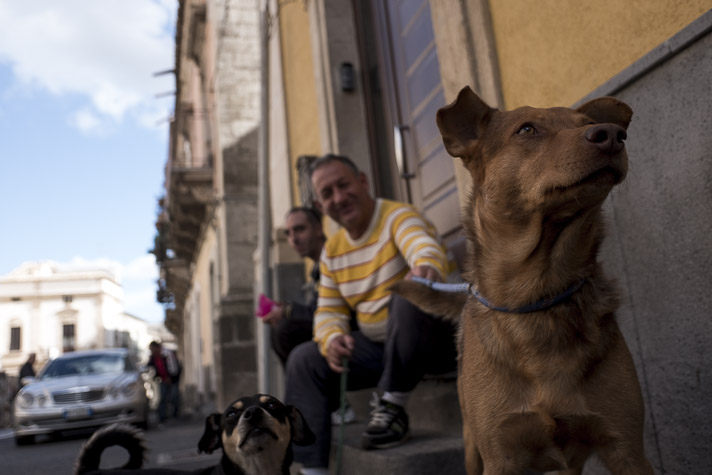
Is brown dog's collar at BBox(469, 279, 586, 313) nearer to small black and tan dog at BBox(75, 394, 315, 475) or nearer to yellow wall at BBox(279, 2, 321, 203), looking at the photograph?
small black and tan dog at BBox(75, 394, 315, 475)

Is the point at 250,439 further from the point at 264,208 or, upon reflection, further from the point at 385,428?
the point at 264,208

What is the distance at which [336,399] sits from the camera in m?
3.50

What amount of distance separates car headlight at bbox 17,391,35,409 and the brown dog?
10.3 metres

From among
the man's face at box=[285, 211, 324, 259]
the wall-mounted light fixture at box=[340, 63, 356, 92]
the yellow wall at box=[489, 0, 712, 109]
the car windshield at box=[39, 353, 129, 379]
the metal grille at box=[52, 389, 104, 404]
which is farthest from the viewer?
the car windshield at box=[39, 353, 129, 379]

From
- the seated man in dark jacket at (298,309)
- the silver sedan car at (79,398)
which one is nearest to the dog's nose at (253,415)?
the seated man in dark jacket at (298,309)

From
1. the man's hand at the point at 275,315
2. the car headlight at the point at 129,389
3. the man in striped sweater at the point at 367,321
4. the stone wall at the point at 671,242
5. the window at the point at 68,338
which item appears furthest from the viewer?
the window at the point at 68,338

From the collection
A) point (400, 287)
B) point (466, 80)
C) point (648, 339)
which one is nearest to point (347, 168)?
point (466, 80)

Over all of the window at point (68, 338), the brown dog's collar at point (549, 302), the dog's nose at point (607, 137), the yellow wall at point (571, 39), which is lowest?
the brown dog's collar at point (549, 302)

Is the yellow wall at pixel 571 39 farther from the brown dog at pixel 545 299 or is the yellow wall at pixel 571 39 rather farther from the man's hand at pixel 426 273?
the man's hand at pixel 426 273

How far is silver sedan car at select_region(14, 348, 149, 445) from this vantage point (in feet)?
33.5

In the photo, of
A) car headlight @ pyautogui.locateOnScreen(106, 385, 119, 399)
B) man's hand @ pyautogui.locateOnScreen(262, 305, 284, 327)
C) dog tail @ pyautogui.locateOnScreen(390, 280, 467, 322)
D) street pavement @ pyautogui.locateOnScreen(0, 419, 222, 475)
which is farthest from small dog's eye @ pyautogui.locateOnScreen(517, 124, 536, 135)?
car headlight @ pyautogui.locateOnScreen(106, 385, 119, 399)

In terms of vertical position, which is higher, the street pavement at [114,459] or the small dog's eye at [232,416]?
the small dog's eye at [232,416]

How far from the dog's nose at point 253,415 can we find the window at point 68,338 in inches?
2641

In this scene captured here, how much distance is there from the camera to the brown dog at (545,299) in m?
1.78
